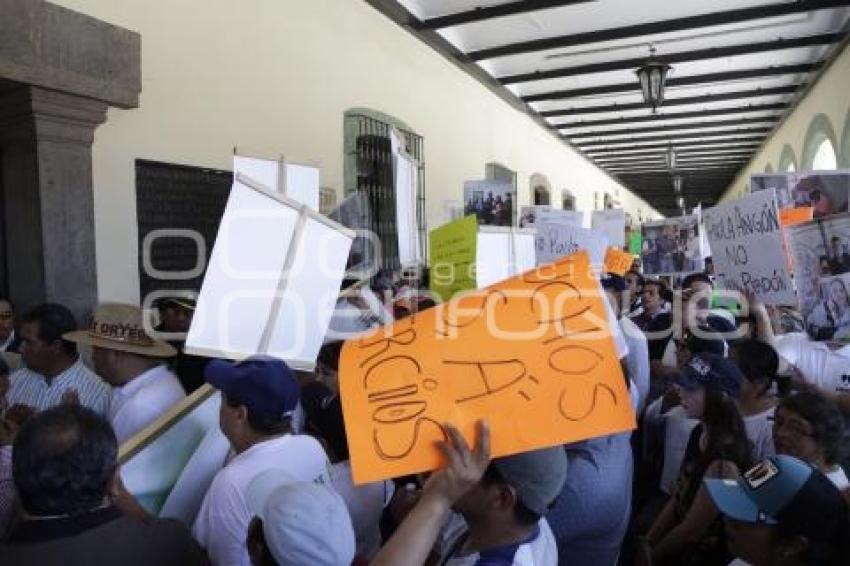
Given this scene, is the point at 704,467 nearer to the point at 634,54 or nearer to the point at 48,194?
the point at 48,194

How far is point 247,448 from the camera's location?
2.08 m

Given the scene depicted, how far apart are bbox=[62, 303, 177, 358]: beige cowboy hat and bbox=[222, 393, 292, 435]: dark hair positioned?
96 centimetres

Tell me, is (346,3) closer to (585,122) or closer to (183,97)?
(183,97)

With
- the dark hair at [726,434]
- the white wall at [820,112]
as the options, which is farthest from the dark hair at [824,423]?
the white wall at [820,112]

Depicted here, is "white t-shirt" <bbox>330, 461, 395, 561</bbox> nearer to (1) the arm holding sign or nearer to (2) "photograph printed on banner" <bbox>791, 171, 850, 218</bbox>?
(1) the arm holding sign

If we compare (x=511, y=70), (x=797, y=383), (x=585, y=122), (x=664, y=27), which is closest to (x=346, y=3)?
(x=664, y=27)

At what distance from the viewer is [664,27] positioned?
804cm

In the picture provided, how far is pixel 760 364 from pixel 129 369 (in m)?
2.35

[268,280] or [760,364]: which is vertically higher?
[268,280]

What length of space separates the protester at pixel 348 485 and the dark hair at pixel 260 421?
257mm

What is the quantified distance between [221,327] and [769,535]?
1469 mm

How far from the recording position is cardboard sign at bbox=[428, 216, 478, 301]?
3545mm

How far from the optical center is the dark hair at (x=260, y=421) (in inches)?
81.4

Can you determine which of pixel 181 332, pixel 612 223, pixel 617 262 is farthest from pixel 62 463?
pixel 612 223
